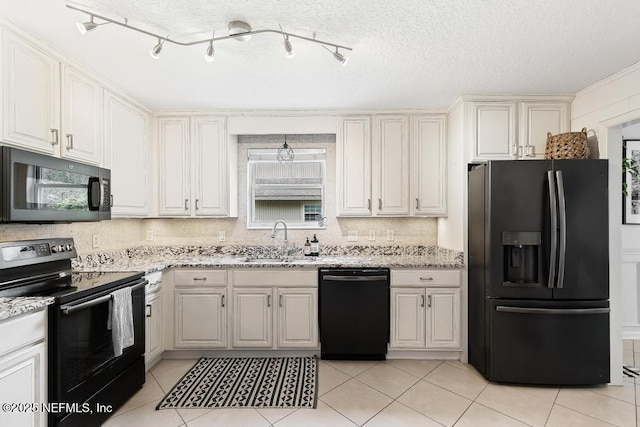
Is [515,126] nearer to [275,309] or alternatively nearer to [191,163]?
[275,309]

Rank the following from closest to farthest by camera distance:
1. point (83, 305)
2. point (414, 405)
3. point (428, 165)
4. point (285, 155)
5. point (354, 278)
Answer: point (83, 305) < point (414, 405) < point (354, 278) < point (428, 165) < point (285, 155)

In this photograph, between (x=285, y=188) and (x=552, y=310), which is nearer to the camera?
(x=552, y=310)

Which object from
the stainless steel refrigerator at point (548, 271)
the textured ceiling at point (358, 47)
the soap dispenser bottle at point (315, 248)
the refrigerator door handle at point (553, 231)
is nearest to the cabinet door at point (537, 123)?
the textured ceiling at point (358, 47)

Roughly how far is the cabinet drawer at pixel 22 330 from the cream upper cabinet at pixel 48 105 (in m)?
1.03

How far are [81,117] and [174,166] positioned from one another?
3.22ft

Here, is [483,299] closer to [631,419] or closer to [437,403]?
[437,403]

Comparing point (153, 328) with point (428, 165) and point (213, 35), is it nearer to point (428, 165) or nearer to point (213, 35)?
point (213, 35)

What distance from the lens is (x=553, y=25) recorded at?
5.82ft

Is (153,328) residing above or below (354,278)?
below

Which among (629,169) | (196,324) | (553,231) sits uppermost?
(629,169)

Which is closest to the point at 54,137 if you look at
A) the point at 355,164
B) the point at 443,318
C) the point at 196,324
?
the point at 196,324

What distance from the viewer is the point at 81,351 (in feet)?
5.74

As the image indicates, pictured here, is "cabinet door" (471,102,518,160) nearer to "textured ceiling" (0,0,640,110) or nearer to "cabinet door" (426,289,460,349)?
"textured ceiling" (0,0,640,110)

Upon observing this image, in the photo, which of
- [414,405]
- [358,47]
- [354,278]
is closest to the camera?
[358,47]
